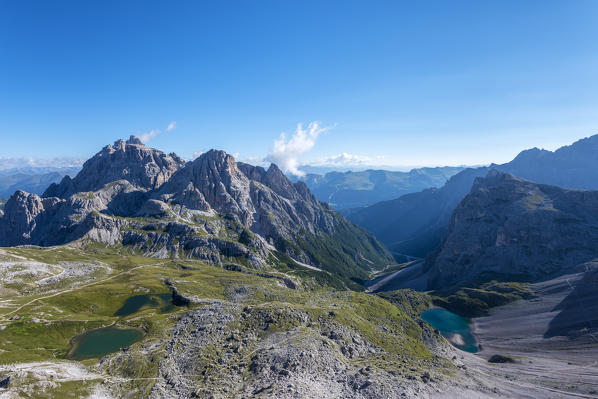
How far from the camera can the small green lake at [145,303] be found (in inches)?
5325

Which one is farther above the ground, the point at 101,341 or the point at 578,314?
the point at 101,341

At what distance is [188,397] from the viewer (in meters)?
68.2

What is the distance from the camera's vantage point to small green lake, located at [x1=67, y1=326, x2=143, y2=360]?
92.8 meters

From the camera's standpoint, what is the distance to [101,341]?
335 feet

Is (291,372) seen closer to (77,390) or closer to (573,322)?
(77,390)

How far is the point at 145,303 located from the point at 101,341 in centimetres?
4237

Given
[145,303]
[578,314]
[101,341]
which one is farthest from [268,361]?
[578,314]

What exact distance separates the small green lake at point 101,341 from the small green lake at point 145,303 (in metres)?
22.6

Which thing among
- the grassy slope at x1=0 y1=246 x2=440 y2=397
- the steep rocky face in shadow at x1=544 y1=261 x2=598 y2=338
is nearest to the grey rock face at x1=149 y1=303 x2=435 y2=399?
the grassy slope at x1=0 y1=246 x2=440 y2=397

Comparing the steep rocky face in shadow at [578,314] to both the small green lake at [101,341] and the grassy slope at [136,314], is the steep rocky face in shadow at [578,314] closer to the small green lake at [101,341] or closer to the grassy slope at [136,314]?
the grassy slope at [136,314]

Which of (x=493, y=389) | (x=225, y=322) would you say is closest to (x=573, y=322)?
(x=493, y=389)

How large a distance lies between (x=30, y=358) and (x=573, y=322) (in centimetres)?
25695

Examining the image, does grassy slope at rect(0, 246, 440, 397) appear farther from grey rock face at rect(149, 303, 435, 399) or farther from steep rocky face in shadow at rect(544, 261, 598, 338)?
steep rocky face in shadow at rect(544, 261, 598, 338)

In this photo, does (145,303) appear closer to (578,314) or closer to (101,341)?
(101,341)
